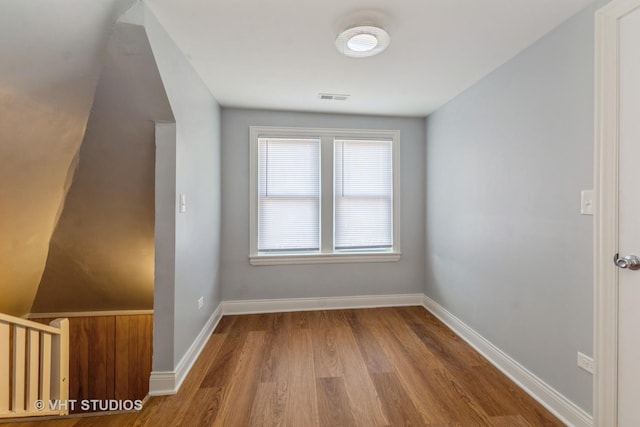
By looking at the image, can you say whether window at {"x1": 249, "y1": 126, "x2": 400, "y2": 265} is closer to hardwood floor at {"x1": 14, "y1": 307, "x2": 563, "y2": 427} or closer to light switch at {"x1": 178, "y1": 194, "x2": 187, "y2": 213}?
hardwood floor at {"x1": 14, "y1": 307, "x2": 563, "y2": 427}

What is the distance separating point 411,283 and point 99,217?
3.32 m

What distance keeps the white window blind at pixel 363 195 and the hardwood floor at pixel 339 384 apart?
3.30ft

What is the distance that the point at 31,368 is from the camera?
197 cm

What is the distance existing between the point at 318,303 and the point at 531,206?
7.56 feet

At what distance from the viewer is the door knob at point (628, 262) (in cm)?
129

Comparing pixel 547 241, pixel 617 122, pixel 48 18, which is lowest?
pixel 547 241

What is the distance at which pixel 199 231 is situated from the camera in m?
2.38

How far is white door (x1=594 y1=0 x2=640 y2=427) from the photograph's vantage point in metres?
1.30

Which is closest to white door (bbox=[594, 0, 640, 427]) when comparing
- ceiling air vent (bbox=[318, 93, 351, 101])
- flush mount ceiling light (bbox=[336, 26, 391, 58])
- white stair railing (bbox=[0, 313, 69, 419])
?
flush mount ceiling light (bbox=[336, 26, 391, 58])

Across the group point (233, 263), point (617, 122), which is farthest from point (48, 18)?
point (617, 122)

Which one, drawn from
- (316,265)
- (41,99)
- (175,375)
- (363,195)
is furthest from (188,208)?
(363,195)

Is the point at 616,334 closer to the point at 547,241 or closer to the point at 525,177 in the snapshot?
the point at 547,241

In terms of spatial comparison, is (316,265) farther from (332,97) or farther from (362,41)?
(362,41)

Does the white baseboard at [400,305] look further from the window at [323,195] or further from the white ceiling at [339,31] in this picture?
the white ceiling at [339,31]
